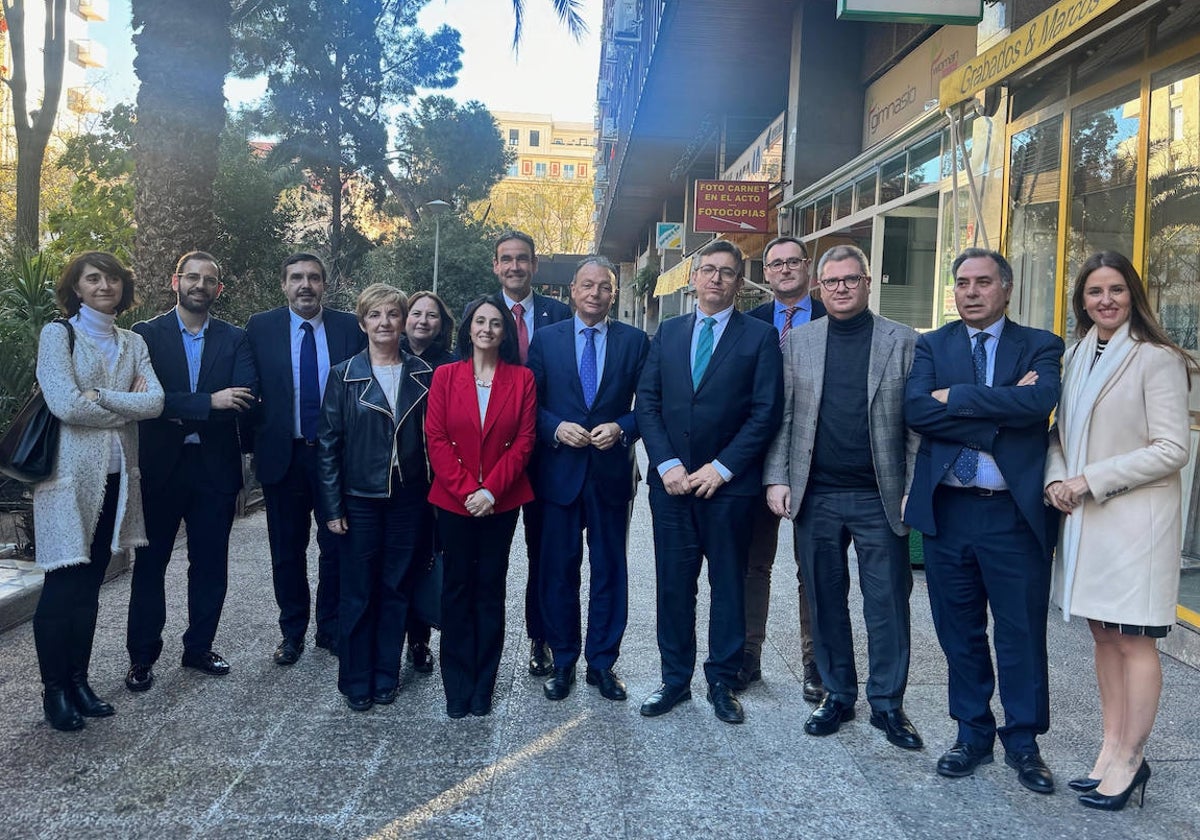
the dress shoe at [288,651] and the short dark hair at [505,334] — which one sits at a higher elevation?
the short dark hair at [505,334]

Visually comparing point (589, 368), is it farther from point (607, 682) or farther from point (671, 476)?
point (607, 682)

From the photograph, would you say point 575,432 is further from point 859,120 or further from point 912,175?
point 859,120

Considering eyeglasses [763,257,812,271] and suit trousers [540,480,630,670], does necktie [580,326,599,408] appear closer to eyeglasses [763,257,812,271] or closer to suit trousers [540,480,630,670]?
suit trousers [540,480,630,670]

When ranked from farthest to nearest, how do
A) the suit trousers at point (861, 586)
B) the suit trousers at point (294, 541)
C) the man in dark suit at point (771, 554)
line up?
the suit trousers at point (294, 541) → the man in dark suit at point (771, 554) → the suit trousers at point (861, 586)

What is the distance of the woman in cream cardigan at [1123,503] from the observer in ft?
10.7

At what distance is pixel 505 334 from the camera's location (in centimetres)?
418

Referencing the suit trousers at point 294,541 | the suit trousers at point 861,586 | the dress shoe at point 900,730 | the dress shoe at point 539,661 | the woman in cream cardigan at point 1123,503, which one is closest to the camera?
the woman in cream cardigan at point 1123,503

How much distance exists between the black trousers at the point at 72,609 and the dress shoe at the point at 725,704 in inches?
106

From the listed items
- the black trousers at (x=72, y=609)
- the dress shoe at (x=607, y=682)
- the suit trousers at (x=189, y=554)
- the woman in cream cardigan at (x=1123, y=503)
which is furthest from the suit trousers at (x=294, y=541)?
the woman in cream cardigan at (x=1123, y=503)

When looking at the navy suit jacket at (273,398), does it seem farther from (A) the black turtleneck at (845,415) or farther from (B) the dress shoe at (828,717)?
(B) the dress shoe at (828,717)

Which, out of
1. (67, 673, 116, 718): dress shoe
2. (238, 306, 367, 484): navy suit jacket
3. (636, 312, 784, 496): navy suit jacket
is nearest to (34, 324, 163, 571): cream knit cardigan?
(67, 673, 116, 718): dress shoe

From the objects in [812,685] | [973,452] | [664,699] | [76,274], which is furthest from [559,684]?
[76,274]

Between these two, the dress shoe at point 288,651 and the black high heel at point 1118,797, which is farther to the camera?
the dress shoe at point 288,651

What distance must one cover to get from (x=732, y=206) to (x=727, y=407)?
11.3 meters
